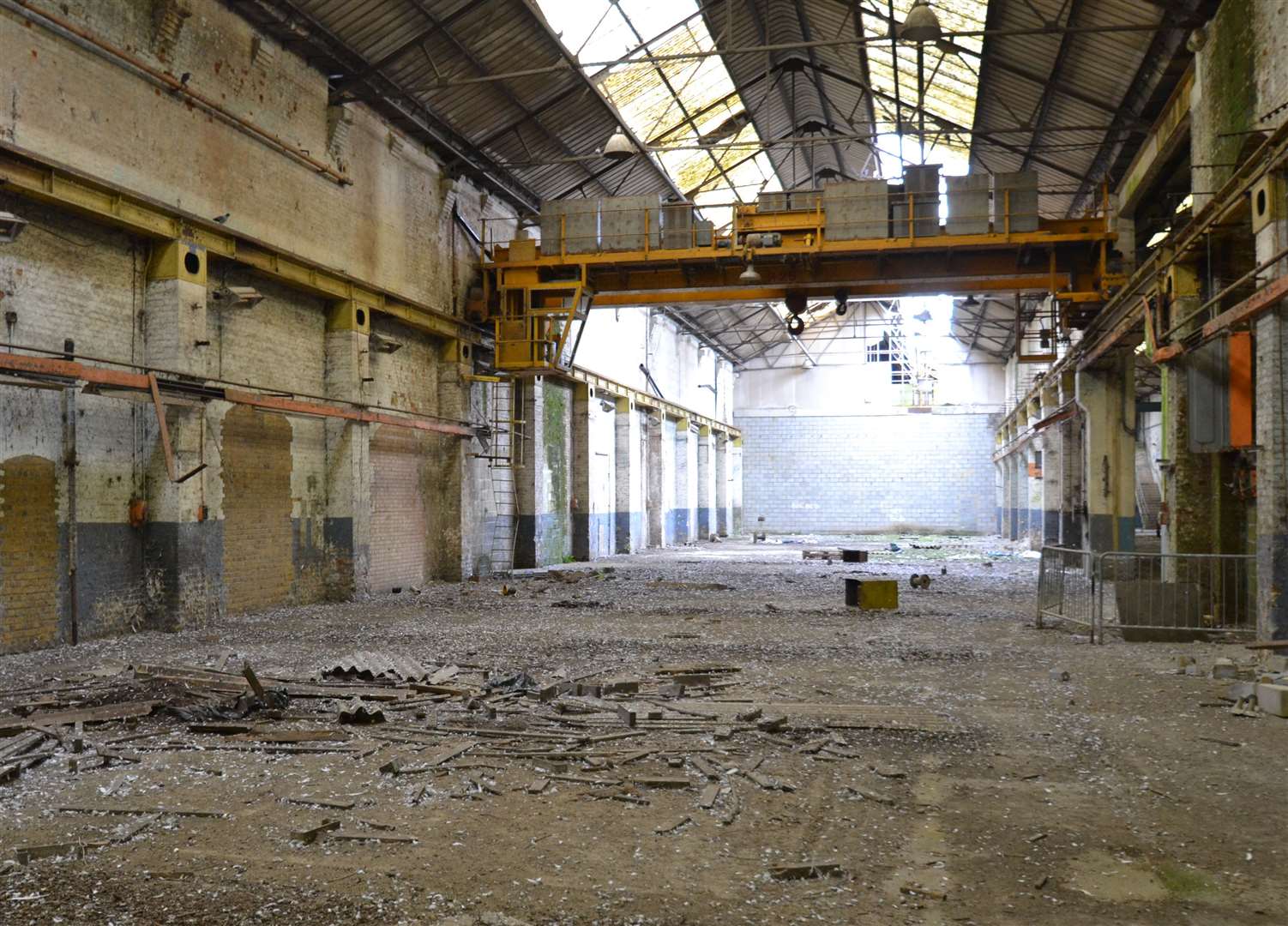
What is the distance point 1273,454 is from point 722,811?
7.75m

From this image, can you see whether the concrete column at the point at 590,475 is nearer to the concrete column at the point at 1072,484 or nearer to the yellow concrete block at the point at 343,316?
the yellow concrete block at the point at 343,316

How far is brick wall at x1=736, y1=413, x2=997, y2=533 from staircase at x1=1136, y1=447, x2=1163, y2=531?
10.5 meters

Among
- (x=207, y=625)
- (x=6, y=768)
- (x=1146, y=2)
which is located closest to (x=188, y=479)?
(x=207, y=625)

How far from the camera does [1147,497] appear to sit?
105ft

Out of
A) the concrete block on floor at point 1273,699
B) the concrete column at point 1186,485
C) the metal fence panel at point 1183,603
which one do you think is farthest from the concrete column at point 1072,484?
the concrete block on floor at point 1273,699

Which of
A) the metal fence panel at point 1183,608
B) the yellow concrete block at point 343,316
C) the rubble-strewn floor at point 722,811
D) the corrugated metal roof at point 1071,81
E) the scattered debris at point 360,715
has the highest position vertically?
the corrugated metal roof at point 1071,81

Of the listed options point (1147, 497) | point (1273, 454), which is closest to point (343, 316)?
point (1273, 454)

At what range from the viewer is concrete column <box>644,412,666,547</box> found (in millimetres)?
34625

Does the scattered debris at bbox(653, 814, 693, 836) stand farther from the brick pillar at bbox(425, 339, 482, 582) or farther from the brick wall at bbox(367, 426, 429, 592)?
the brick pillar at bbox(425, 339, 482, 582)

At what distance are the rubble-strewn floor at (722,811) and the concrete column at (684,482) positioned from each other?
2824cm

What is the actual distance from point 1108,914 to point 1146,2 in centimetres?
1297

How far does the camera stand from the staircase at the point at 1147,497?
31.2 m

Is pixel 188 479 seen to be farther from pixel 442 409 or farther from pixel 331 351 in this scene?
pixel 442 409

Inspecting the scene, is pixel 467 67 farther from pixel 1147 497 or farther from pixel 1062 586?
pixel 1147 497
